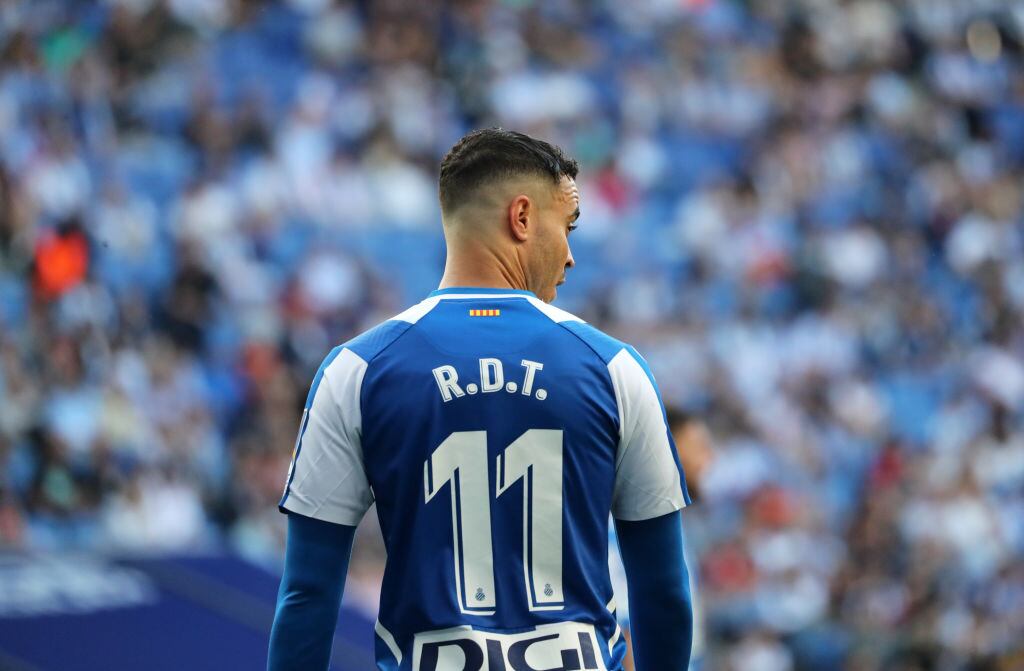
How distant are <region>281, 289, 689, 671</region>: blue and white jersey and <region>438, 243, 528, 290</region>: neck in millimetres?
98

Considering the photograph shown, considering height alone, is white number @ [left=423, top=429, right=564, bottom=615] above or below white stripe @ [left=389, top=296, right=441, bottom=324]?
below

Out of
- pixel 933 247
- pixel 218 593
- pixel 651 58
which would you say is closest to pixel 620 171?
pixel 651 58

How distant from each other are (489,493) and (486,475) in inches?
1.2

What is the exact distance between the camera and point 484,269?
7.96 feet

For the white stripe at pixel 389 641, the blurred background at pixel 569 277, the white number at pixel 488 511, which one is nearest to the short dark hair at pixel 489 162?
the white number at pixel 488 511

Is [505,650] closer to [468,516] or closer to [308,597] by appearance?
[468,516]

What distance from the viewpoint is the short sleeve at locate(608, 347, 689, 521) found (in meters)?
2.32

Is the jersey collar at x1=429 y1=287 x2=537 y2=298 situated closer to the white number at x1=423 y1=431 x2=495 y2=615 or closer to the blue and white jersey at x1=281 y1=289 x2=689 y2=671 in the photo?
the blue and white jersey at x1=281 y1=289 x2=689 y2=671

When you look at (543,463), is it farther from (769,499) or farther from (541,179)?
(769,499)

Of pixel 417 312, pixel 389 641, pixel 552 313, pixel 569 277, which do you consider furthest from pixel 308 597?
pixel 569 277

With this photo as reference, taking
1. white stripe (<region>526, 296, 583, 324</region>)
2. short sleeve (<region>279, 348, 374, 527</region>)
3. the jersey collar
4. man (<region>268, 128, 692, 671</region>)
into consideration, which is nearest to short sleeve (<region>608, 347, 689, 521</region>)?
man (<region>268, 128, 692, 671</region>)

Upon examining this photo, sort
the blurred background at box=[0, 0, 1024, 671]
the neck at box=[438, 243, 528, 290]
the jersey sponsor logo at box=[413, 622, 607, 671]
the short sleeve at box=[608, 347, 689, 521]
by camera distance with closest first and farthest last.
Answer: the jersey sponsor logo at box=[413, 622, 607, 671] → the short sleeve at box=[608, 347, 689, 521] → the neck at box=[438, 243, 528, 290] → the blurred background at box=[0, 0, 1024, 671]

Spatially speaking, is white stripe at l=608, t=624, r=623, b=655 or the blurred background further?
the blurred background

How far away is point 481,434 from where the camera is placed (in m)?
2.26
